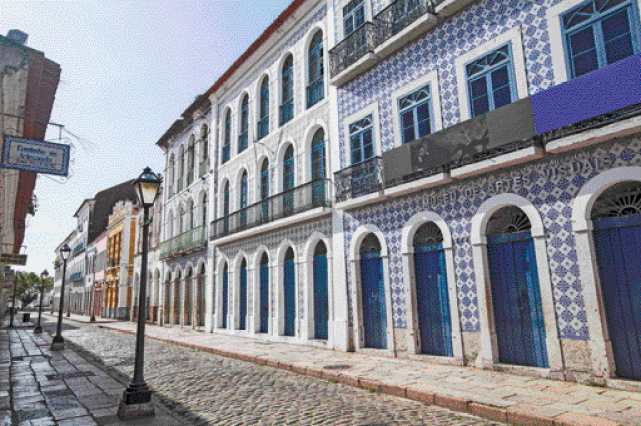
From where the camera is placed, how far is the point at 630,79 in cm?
593

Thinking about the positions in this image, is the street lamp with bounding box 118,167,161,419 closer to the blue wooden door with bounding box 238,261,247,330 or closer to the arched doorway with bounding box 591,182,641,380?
the arched doorway with bounding box 591,182,641,380

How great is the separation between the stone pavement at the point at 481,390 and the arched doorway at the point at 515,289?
0.51 metres

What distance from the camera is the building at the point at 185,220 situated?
19250 millimetres

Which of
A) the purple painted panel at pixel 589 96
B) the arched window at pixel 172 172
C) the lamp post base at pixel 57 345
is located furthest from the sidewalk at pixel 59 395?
the arched window at pixel 172 172

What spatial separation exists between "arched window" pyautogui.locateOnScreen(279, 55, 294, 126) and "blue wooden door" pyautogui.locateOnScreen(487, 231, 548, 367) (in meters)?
8.41

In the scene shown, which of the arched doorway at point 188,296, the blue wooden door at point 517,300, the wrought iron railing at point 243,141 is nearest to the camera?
the blue wooden door at point 517,300

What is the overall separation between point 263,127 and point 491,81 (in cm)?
917

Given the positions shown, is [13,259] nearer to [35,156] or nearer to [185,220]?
[185,220]

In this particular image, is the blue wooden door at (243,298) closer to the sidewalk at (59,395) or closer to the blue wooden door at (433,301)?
the sidewalk at (59,395)

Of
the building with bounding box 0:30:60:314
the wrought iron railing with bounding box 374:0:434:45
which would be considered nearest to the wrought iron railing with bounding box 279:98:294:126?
the wrought iron railing with bounding box 374:0:434:45

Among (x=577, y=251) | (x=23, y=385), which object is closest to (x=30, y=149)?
(x=23, y=385)

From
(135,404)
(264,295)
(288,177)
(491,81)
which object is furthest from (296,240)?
(135,404)

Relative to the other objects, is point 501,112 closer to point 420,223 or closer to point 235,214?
point 420,223

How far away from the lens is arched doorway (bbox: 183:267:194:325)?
2020 centimetres
